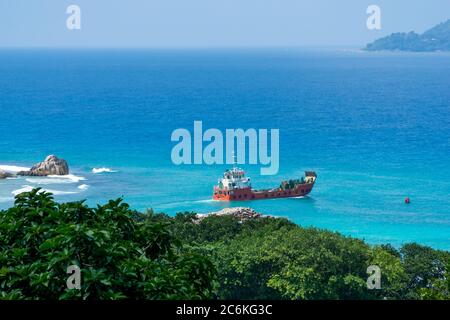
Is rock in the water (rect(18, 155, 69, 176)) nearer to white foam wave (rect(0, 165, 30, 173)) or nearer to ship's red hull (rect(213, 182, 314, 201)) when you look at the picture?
white foam wave (rect(0, 165, 30, 173))

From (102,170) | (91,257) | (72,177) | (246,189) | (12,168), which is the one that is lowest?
(246,189)

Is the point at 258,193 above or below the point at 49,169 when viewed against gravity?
below

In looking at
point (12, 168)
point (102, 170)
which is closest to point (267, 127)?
point (102, 170)

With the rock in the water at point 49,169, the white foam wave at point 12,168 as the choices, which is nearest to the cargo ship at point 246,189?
the rock in the water at point 49,169

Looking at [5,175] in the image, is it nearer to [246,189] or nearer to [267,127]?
[246,189]

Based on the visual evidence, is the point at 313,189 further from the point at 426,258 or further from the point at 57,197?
the point at 426,258

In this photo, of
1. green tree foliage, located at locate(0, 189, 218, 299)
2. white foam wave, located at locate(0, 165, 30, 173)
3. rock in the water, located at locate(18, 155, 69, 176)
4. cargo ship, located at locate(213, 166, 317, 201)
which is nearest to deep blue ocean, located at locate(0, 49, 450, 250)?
cargo ship, located at locate(213, 166, 317, 201)
